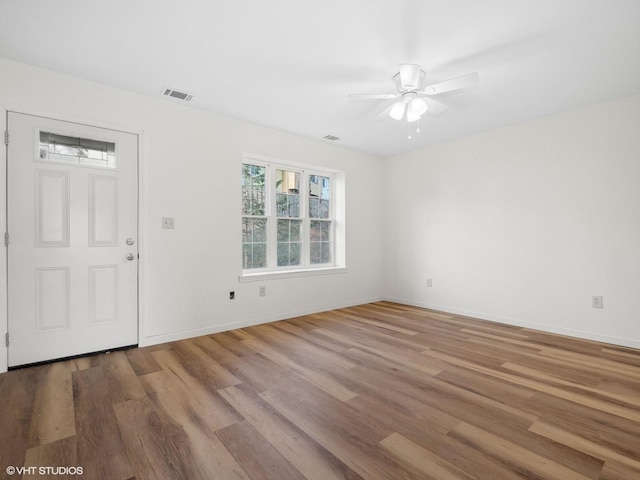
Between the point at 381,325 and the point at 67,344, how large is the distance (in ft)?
10.7

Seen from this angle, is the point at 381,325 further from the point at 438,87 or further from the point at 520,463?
the point at 438,87

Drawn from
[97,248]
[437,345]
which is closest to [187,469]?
[97,248]

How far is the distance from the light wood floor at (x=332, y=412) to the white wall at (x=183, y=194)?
0.47 meters

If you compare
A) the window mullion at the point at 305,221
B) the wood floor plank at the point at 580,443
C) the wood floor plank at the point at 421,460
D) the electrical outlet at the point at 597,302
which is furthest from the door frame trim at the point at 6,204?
the electrical outlet at the point at 597,302

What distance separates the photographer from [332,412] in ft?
6.32

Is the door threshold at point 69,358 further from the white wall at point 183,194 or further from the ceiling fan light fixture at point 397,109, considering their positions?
the ceiling fan light fixture at point 397,109

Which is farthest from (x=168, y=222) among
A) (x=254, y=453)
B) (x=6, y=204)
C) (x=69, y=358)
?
(x=254, y=453)

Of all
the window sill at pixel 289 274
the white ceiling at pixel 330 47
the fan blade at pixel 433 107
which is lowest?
the window sill at pixel 289 274

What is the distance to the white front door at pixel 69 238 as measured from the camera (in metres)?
2.55

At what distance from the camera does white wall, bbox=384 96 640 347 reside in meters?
3.20

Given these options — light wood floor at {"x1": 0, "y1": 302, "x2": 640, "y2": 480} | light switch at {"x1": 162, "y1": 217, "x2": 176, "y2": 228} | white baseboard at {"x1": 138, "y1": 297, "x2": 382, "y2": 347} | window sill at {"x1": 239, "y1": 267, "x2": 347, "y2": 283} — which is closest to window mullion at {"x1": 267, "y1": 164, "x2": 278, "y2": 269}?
window sill at {"x1": 239, "y1": 267, "x2": 347, "y2": 283}

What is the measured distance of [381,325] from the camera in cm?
388

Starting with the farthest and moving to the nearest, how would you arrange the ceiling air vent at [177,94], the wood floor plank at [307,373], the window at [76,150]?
1. the ceiling air vent at [177,94]
2. the window at [76,150]
3. the wood floor plank at [307,373]

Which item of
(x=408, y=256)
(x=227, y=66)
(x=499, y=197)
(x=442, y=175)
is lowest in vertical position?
(x=408, y=256)
